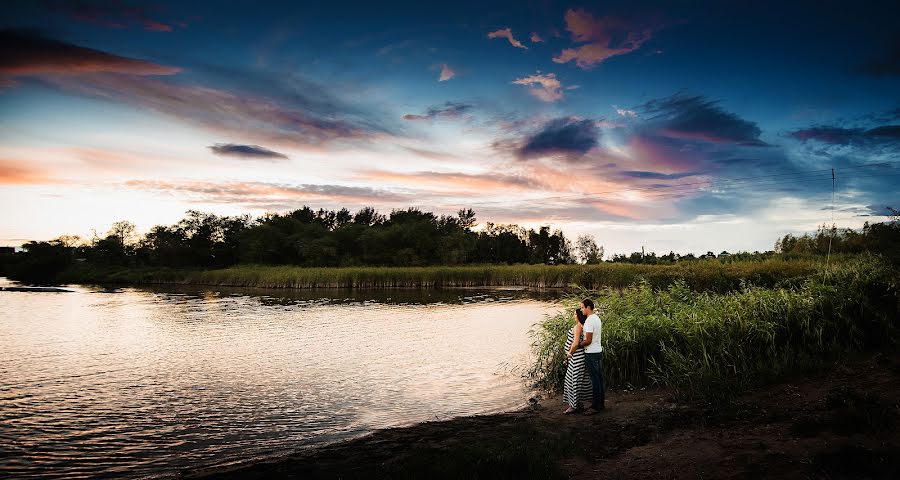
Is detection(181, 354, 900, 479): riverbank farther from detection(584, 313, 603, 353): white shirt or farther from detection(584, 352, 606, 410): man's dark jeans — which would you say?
detection(584, 313, 603, 353): white shirt

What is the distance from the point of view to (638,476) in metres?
7.30

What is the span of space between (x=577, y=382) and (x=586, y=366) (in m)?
0.43

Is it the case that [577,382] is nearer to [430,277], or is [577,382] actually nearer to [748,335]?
[748,335]

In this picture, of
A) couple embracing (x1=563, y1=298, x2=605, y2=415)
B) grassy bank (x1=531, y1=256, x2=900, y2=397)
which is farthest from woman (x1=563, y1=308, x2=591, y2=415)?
grassy bank (x1=531, y1=256, x2=900, y2=397)

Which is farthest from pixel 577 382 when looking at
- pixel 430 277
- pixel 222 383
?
pixel 430 277

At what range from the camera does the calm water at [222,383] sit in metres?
10.5

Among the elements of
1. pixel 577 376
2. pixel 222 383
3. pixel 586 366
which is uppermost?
pixel 586 366

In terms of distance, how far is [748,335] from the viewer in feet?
42.0

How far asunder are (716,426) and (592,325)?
3.27m

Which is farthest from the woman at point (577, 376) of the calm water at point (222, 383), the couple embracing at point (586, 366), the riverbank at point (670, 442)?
the calm water at point (222, 383)

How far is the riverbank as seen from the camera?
695 cm

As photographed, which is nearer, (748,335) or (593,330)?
(593,330)

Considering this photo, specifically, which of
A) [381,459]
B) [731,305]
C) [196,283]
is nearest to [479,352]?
[731,305]

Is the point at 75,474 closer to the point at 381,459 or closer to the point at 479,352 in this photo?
the point at 381,459
